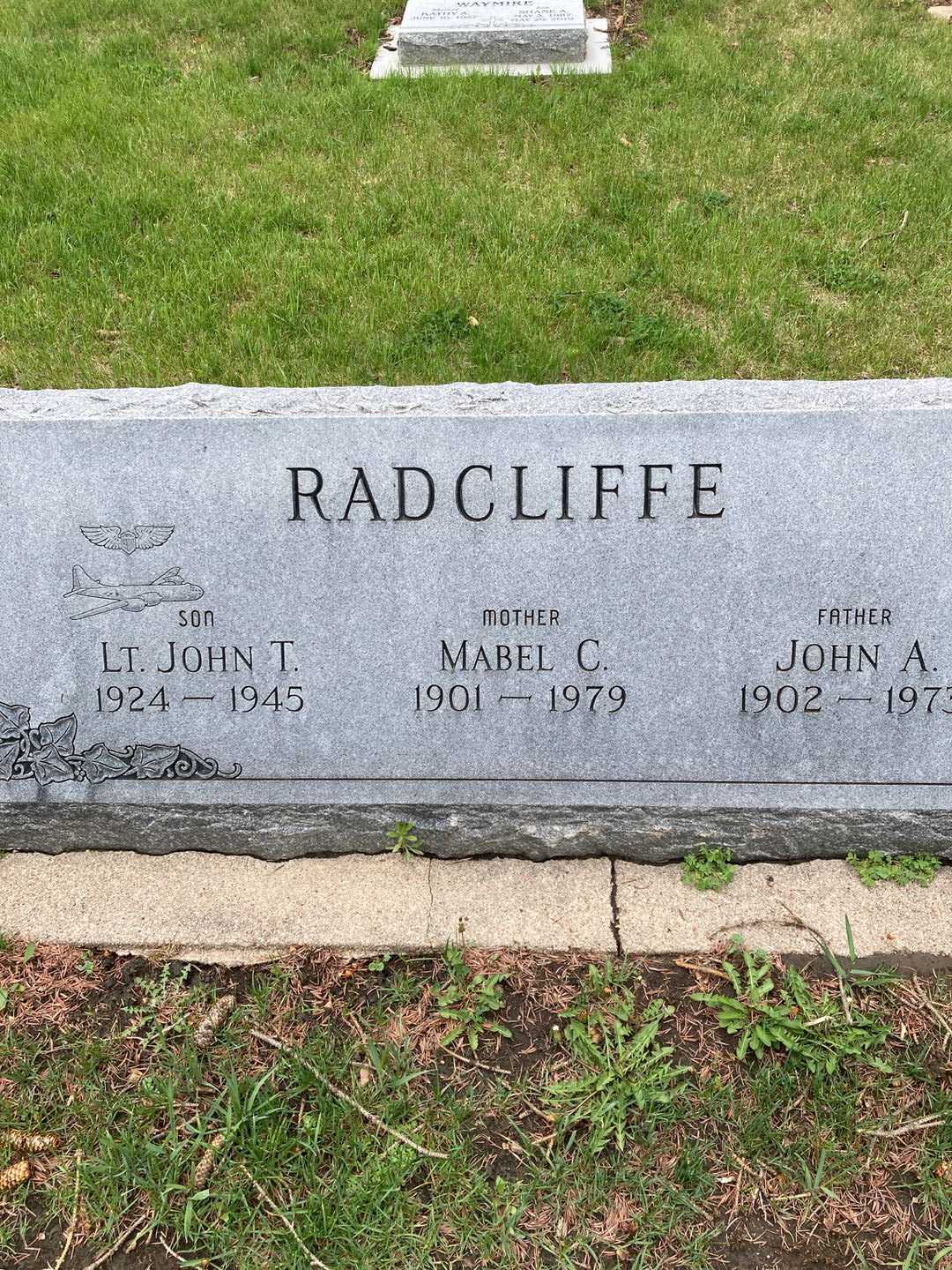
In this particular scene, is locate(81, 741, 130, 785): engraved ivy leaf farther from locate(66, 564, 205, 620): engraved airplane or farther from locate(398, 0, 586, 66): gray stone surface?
locate(398, 0, 586, 66): gray stone surface

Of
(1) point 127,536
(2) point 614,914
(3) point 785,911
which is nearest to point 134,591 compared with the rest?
(1) point 127,536

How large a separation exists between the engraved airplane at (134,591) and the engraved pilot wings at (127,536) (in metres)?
0.08

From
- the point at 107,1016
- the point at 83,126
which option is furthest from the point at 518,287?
the point at 107,1016

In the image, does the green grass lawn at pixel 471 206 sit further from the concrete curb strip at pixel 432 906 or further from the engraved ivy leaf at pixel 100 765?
the concrete curb strip at pixel 432 906

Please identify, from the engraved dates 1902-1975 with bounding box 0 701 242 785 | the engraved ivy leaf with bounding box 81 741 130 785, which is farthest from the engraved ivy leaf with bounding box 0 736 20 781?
the engraved ivy leaf with bounding box 81 741 130 785

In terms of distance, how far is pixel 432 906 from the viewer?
8.50 ft

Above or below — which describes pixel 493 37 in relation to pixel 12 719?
above

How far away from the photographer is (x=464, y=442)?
99.1 inches

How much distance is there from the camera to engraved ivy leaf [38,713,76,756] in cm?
268

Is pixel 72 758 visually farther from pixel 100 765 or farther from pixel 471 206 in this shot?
pixel 471 206

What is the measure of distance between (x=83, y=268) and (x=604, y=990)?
3.85 metres

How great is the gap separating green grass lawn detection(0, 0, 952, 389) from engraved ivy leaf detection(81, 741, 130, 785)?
72.1 inches

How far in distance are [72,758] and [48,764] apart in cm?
6

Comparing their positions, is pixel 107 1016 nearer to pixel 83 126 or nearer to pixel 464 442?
pixel 464 442
